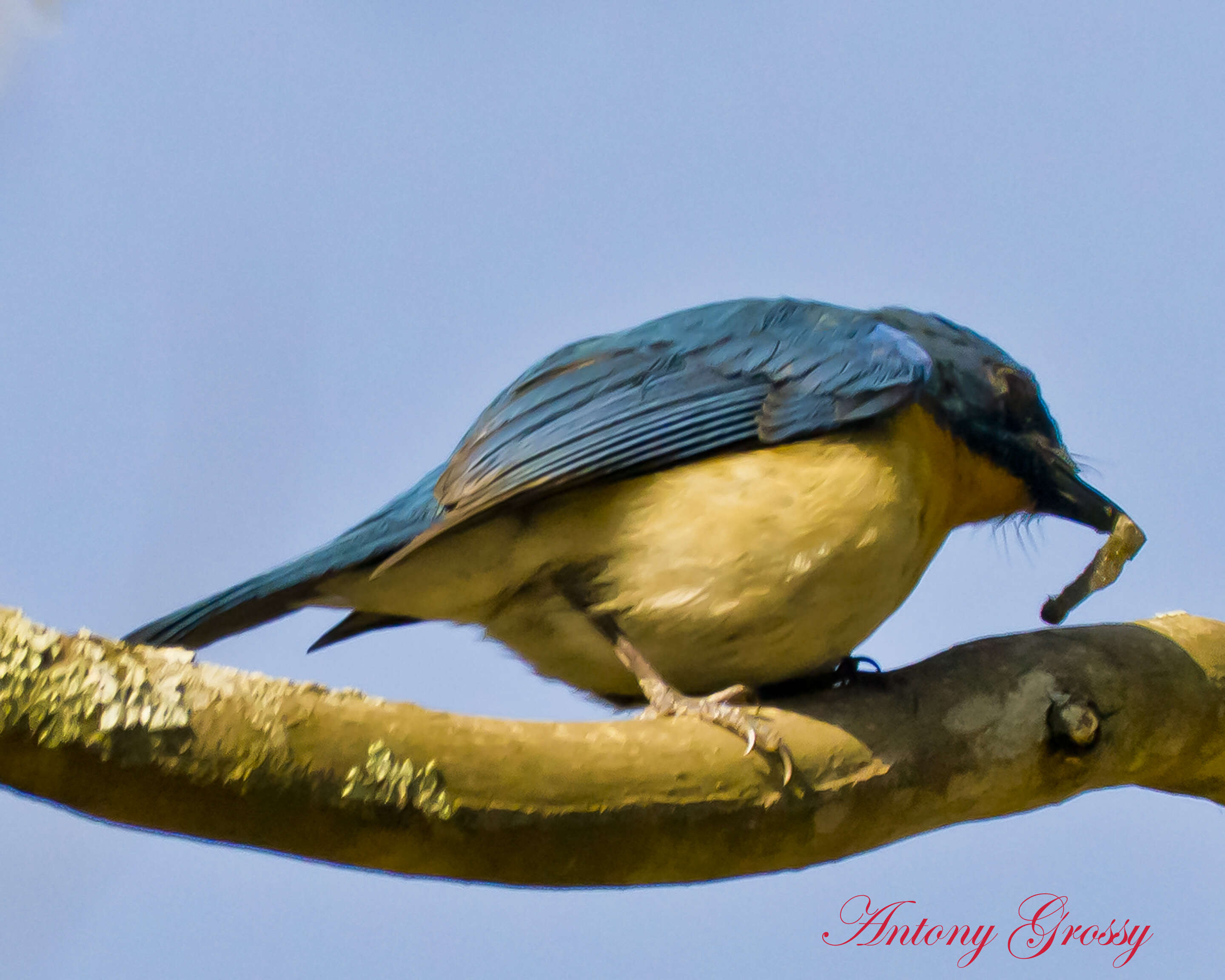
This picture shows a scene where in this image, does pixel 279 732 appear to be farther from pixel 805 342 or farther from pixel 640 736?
pixel 805 342

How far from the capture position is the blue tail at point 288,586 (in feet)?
11.5

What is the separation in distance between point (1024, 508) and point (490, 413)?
1631mm

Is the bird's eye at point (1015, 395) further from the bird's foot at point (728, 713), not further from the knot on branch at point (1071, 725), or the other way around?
the bird's foot at point (728, 713)

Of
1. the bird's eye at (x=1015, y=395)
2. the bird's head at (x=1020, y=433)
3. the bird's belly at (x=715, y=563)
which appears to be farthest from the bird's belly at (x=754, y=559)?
the bird's eye at (x=1015, y=395)

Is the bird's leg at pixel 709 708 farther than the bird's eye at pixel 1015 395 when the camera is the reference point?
No

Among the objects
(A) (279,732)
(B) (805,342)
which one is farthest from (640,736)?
(B) (805,342)

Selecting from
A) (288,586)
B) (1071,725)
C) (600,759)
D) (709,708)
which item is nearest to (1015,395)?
(1071,725)

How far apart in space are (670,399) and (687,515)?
1.19 feet

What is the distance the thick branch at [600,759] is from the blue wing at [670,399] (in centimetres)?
72

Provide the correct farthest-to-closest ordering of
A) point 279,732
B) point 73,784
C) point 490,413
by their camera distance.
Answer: point 490,413 < point 279,732 < point 73,784

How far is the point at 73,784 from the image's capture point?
2104 mm

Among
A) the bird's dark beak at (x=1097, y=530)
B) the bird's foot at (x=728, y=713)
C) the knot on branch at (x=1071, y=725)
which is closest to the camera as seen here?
the bird's foot at (x=728, y=713)

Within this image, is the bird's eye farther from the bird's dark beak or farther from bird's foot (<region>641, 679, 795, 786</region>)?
bird's foot (<region>641, 679, 795, 786</region>)

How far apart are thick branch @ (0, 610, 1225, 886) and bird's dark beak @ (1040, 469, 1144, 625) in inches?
9.0
